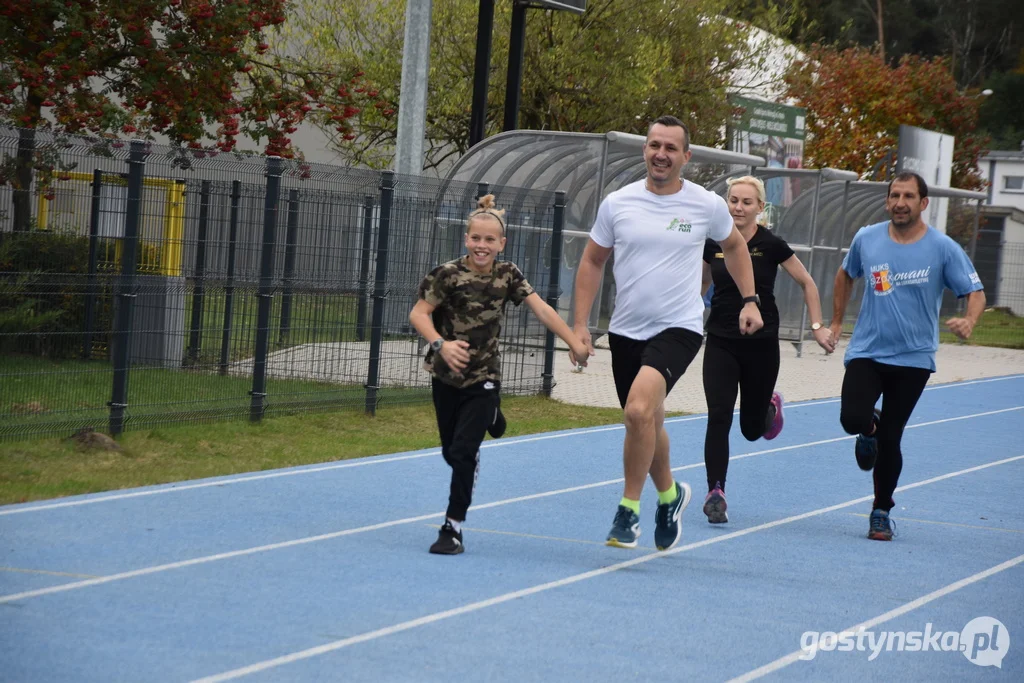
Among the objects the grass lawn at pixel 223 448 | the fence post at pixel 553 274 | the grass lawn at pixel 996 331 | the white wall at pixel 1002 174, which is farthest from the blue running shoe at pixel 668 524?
the white wall at pixel 1002 174

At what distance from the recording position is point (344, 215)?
13.0 metres

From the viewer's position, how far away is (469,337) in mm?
7527

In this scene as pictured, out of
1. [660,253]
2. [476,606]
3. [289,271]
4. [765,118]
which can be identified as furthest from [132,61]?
[765,118]

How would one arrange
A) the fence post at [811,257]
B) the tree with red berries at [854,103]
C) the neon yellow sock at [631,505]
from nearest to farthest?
the neon yellow sock at [631,505] < the fence post at [811,257] < the tree with red berries at [854,103]

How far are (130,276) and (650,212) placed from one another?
184 inches

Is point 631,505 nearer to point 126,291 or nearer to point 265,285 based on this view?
point 126,291

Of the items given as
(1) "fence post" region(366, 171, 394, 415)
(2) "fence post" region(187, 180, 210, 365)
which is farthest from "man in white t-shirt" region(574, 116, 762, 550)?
(1) "fence post" region(366, 171, 394, 415)

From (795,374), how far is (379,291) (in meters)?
9.34

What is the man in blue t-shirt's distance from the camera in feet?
27.6

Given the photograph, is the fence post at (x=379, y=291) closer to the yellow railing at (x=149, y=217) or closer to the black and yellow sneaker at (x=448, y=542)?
the yellow railing at (x=149, y=217)

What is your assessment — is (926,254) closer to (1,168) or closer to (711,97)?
(1,168)

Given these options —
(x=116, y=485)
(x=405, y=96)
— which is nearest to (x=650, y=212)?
(x=116, y=485)

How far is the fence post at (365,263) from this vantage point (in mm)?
13320

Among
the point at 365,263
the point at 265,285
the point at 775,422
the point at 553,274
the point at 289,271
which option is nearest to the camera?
the point at 775,422
